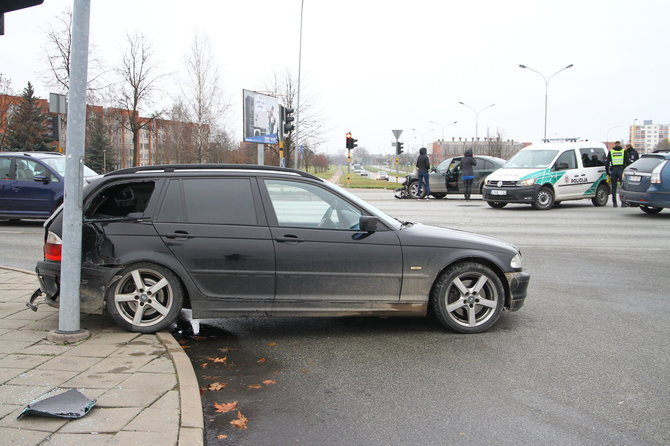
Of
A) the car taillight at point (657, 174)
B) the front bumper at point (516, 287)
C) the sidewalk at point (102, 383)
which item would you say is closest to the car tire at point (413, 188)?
the car taillight at point (657, 174)

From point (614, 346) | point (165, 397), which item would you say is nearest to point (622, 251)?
point (614, 346)

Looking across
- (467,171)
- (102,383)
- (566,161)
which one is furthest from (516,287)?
(467,171)

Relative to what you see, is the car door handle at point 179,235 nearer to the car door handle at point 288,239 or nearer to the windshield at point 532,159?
the car door handle at point 288,239

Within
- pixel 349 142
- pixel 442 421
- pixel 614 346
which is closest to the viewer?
pixel 442 421

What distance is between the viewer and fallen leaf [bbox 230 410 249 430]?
12.1ft

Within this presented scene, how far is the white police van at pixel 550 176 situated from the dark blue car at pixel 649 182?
265cm

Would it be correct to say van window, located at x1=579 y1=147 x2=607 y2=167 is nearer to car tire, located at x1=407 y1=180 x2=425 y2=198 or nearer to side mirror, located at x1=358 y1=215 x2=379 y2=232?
car tire, located at x1=407 y1=180 x2=425 y2=198

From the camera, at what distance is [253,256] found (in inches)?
213

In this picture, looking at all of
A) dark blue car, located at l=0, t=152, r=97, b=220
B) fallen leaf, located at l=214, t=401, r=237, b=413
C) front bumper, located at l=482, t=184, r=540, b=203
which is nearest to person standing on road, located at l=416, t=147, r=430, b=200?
front bumper, located at l=482, t=184, r=540, b=203

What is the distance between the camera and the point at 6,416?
11.8ft

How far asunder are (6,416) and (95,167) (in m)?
70.2

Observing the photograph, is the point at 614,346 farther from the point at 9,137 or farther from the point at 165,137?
the point at 9,137

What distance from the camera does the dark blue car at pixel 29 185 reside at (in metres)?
14.3

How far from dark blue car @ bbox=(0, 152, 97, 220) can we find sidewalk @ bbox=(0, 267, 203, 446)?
9036 millimetres
